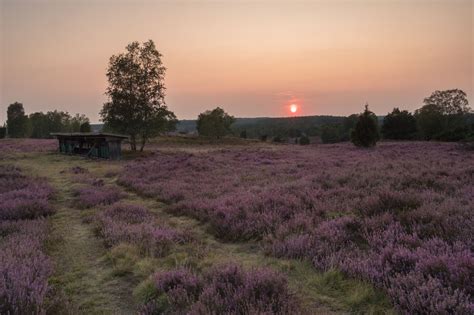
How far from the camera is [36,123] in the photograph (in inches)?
4875

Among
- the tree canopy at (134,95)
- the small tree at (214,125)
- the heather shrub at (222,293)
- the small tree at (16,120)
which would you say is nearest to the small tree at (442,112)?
the small tree at (214,125)

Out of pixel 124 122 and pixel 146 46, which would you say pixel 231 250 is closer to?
pixel 124 122

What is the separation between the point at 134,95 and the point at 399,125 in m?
60.7

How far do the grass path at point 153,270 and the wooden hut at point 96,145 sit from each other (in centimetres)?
3194

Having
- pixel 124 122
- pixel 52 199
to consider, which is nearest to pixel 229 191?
pixel 52 199

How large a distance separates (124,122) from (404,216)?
42702mm

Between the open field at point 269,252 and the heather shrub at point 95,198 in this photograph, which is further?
the heather shrub at point 95,198

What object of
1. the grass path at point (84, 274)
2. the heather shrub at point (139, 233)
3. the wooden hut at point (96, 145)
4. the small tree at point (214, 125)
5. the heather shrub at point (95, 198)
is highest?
the small tree at point (214, 125)

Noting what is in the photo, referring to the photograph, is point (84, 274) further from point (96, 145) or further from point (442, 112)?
point (442, 112)

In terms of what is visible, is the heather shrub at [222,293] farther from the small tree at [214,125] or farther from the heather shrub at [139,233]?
the small tree at [214,125]

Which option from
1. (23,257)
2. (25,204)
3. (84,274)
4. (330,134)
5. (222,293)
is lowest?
(84,274)

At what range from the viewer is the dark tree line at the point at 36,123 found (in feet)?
330

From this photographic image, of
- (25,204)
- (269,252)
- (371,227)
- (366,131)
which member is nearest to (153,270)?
(269,252)

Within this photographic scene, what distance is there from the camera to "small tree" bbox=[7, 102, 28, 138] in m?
100
